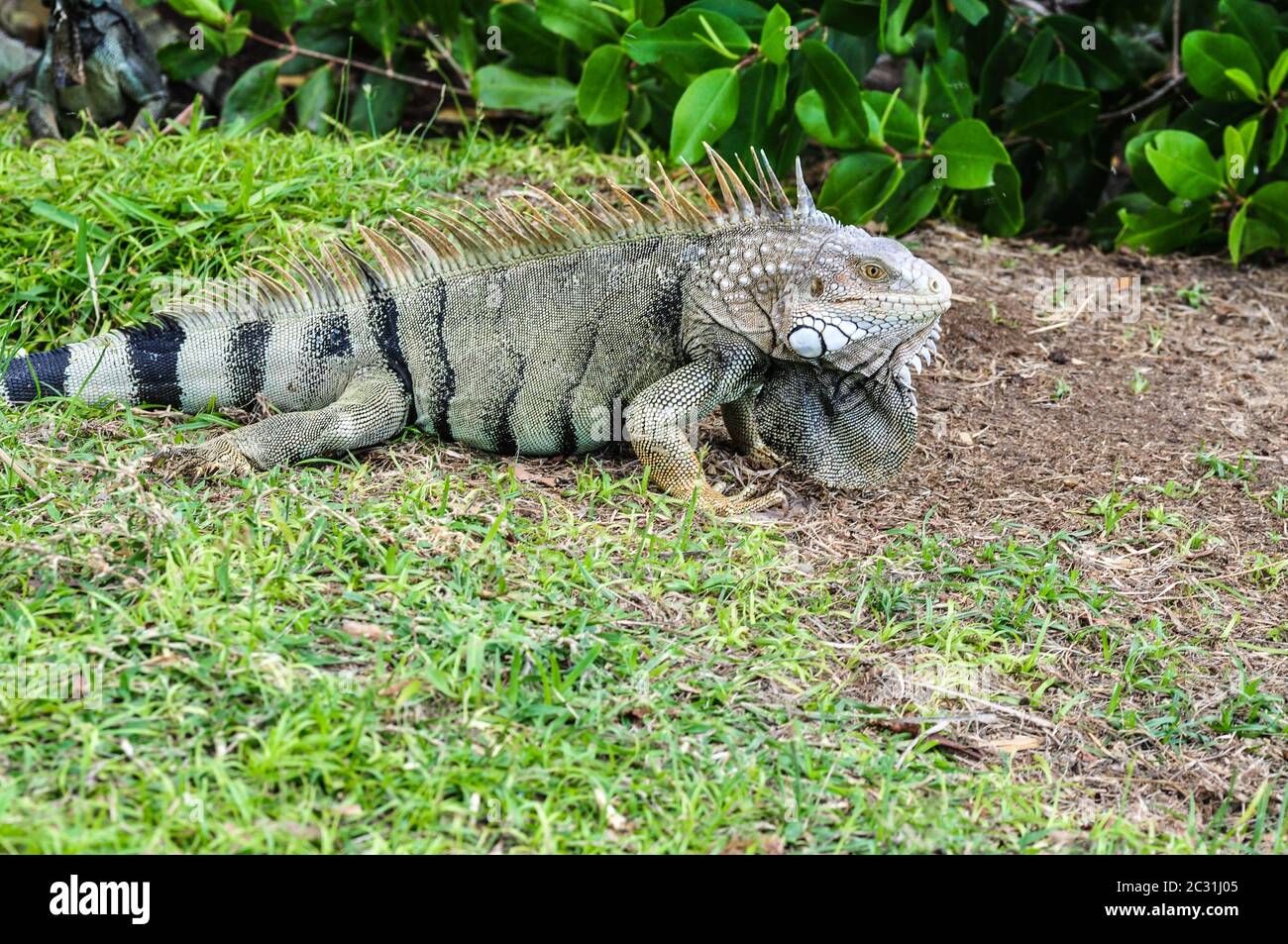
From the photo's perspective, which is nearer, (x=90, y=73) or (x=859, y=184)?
(x=859, y=184)

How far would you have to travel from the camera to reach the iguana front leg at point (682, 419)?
503 cm

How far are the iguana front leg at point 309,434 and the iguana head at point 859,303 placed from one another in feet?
5.39

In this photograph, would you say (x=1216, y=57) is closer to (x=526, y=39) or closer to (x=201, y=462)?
(x=526, y=39)

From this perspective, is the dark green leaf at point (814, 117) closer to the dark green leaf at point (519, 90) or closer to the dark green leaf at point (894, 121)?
the dark green leaf at point (894, 121)

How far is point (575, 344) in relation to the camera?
536 centimetres

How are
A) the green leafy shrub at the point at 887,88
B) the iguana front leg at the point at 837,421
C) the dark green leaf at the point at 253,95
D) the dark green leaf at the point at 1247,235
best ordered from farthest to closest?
the dark green leaf at the point at 253,95 < the dark green leaf at the point at 1247,235 < the green leafy shrub at the point at 887,88 < the iguana front leg at the point at 837,421

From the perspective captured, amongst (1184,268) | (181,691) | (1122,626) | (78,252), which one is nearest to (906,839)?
(1122,626)

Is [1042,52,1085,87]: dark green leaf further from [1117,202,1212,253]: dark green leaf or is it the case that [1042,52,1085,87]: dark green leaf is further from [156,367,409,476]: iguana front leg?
[156,367,409,476]: iguana front leg

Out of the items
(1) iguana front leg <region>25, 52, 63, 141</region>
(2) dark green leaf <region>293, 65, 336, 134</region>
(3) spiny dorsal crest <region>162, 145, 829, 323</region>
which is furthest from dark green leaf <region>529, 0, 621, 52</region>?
(1) iguana front leg <region>25, 52, 63, 141</region>

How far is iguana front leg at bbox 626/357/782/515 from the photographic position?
198 inches

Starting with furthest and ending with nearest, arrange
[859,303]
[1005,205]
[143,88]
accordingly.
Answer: [143,88] < [1005,205] < [859,303]

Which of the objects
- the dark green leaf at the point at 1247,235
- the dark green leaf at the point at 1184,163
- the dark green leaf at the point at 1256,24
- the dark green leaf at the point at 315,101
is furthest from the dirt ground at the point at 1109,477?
the dark green leaf at the point at 315,101

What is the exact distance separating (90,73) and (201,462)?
364 centimetres

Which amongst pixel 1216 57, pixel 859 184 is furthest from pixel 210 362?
pixel 1216 57
